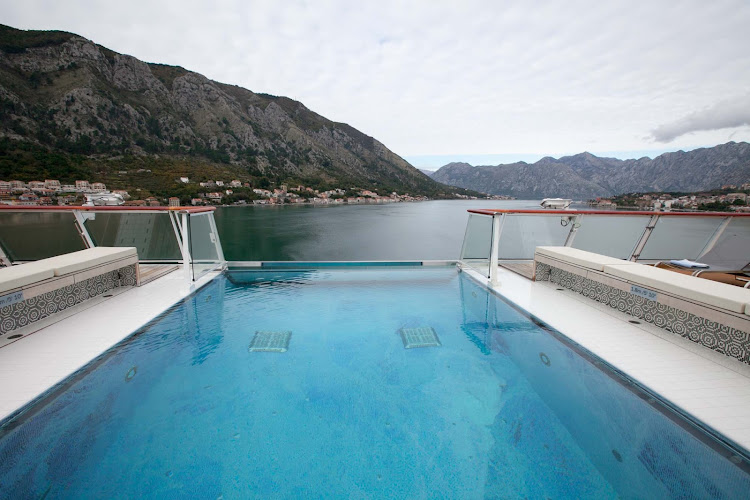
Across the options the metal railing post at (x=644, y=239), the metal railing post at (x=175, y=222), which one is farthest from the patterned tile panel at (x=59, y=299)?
the metal railing post at (x=644, y=239)

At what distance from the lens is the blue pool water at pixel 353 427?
174cm

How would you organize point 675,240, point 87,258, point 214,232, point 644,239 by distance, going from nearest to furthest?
point 87,258 < point 675,240 < point 644,239 < point 214,232

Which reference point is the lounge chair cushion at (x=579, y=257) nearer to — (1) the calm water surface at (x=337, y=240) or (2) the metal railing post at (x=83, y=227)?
(2) the metal railing post at (x=83, y=227)

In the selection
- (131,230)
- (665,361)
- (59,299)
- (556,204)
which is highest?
(556,204)

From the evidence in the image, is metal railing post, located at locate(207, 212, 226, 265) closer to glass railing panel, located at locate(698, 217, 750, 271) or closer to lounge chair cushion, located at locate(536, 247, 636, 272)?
lounge chair cushion, located at locate(536, 247, 636, 272)

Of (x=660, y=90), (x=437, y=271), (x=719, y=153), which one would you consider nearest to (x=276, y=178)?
(x=660, y=90)

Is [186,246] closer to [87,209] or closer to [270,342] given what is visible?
[87,209]

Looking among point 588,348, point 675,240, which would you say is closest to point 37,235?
point 588,348

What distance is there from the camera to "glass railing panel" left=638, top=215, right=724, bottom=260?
515cm

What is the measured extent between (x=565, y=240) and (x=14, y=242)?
Answer: 958 cm

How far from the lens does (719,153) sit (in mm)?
75500

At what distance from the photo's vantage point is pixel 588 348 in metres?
3.11

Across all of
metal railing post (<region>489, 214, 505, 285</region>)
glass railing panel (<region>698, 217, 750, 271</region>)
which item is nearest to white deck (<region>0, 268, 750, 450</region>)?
metal railing post (<region>489, 214, 505, 285</region>)

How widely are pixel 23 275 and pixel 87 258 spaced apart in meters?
1.02
